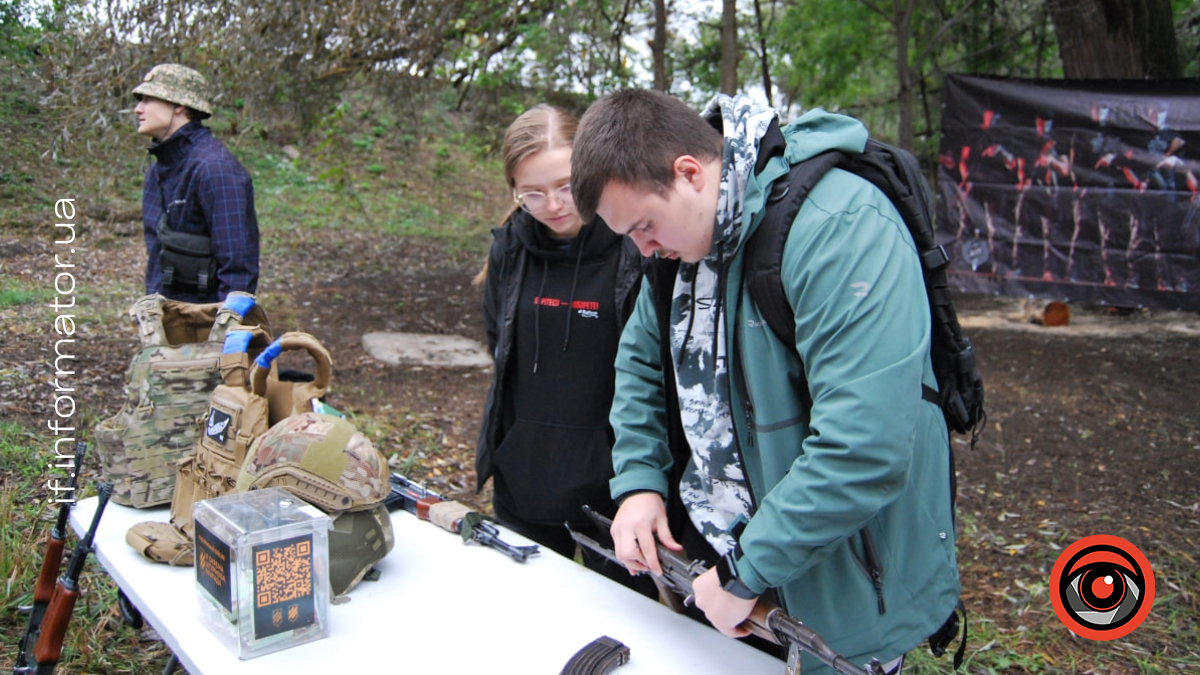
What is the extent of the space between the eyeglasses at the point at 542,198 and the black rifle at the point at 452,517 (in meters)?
0.72

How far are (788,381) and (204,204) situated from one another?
2.57 m

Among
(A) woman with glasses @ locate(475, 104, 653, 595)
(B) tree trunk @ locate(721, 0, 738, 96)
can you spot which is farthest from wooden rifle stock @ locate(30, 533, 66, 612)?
(B) tree trunk @ locate(721, 0, 738, 96)

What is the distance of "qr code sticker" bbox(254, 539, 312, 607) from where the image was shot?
1.39 m

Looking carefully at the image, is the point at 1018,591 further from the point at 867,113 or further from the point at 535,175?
the point at 867,113

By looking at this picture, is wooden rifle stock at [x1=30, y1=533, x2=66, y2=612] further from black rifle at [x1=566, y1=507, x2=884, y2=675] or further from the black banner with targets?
the black banner with targets

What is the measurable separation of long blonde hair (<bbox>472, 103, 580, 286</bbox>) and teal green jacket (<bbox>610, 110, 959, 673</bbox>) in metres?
0.52

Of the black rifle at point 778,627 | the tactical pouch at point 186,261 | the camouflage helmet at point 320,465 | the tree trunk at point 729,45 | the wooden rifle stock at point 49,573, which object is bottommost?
the wooden rifle stock at point 49,573

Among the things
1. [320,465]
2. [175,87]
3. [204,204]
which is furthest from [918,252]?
[175,87]

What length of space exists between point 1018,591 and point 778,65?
8.73 metres

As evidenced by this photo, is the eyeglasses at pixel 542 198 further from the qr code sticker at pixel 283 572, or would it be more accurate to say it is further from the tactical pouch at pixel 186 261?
the tactical pouch at pixel 186 261

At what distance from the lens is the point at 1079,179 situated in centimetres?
552

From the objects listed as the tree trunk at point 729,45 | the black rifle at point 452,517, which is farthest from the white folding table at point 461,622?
the tree trunk at point 729,45

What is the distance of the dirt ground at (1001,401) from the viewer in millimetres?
3396

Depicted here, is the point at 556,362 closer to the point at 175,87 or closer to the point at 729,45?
the point at 175,87
